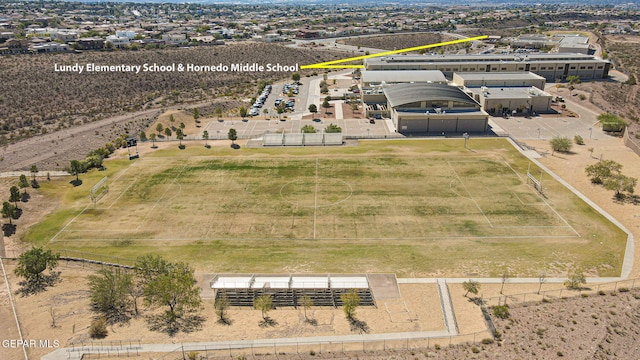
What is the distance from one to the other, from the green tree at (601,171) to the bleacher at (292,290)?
41.8m

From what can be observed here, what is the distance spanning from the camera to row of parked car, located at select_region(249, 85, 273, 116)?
10176 centimetres

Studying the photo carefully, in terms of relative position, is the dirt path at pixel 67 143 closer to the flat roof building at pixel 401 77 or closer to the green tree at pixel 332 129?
the green tree at pixel 332 129

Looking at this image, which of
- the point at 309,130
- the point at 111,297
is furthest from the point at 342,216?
the point at 309,130

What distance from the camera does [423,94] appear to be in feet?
286

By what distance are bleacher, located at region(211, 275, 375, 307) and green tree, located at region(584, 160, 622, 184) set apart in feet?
137

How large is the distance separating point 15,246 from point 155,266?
21.0 m

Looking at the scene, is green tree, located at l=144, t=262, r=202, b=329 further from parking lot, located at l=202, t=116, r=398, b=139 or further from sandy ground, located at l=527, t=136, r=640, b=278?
parking lot, located at l=202, t=116, r=398, b=139

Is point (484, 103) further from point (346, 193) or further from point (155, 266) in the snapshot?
point (155, 266)

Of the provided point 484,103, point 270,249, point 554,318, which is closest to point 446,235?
point 554,318

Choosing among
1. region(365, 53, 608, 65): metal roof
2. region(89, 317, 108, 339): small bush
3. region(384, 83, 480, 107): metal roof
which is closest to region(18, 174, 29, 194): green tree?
region(89, 317, 108, 339): small bush

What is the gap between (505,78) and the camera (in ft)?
352

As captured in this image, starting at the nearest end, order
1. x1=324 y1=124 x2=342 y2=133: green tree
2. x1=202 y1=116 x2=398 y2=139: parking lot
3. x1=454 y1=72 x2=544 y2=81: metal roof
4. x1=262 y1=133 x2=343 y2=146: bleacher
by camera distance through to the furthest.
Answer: x1=262 y1=133 x2=343 y2=146: bleacher, x1=324 y1=124 x2=342 y2=133: green tree, x1=202 y1=116 x2=398 y2=139: parking lot, x1=454 y1=72 x2=544 y2=81: metal roof

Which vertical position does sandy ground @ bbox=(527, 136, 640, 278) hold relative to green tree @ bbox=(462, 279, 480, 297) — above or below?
above

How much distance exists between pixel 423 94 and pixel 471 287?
56.0 m
